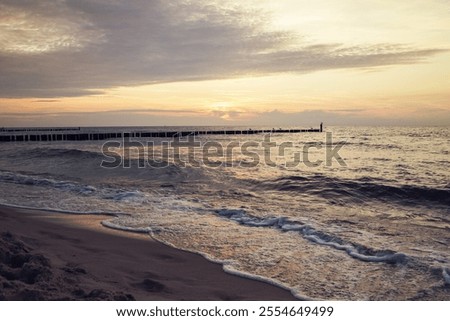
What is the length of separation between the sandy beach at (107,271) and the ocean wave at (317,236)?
93.5 inches

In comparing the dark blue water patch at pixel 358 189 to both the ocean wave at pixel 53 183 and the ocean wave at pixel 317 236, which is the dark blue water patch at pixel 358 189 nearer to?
the ocean wave at pixel 317 236

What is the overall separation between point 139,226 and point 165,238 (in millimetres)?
1221

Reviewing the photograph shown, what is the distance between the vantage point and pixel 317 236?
7902mm

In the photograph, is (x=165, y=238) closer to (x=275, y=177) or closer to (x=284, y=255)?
(x=284, y=255)

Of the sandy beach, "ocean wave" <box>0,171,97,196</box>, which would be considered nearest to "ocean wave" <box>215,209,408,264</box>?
the sandy beach

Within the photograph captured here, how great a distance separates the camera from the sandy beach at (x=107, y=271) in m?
4.20

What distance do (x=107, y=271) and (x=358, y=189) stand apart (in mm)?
11770

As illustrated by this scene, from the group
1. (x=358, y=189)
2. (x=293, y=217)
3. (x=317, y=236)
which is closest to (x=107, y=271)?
(x=317, y=236)

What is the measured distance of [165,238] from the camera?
300 inches

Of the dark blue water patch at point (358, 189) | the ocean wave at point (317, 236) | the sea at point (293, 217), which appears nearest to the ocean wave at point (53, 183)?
the sea at point (293, 217)

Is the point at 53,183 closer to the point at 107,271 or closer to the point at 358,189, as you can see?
the point at 107,271

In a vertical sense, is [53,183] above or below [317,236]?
above

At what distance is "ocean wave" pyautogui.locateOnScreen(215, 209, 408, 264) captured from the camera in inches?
257

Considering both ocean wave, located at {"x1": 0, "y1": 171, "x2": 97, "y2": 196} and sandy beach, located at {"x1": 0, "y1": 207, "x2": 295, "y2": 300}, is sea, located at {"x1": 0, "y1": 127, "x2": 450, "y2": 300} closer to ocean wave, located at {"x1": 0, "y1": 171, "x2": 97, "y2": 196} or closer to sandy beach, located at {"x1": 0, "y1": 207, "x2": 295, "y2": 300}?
ocean wave, located at {"x1": 0, "y1": 171, "x2": 97, "y2": 196}
